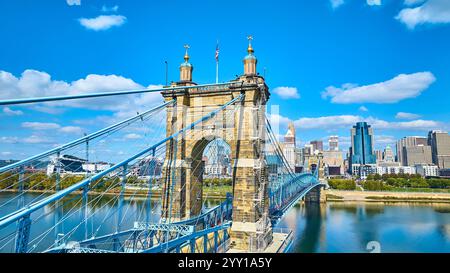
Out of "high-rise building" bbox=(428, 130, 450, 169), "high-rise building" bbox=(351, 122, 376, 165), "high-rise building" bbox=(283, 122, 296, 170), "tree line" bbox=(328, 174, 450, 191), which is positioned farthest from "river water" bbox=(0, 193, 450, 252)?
"high-rise building" bbox=(351, 122, 376, 165)

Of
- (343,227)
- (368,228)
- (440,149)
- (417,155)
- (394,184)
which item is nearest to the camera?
(368,228)

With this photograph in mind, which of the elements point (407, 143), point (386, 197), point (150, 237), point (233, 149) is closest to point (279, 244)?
point (233, 149)

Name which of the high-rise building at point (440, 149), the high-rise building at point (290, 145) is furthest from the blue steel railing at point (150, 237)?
the high-rise building at point (440, 149)

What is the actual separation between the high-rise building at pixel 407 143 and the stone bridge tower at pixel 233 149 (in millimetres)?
139078

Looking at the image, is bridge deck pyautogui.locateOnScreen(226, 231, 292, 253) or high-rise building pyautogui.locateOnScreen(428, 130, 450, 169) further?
high-rise building pyautogui.locateOnScreen(428, 130, 450, 169)

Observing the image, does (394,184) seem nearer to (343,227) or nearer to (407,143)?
(343,227)

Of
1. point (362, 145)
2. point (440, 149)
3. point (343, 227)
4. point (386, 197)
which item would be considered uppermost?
point (362, 145)

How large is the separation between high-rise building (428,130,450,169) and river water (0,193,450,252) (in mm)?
77534

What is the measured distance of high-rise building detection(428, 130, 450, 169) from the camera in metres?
108

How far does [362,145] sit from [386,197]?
331 feet

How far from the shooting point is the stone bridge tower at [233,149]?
14.2 metres

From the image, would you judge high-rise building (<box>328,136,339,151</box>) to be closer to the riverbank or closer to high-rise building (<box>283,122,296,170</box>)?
high-rise building (<box>283,122,296,170</box>)

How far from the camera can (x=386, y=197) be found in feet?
175
